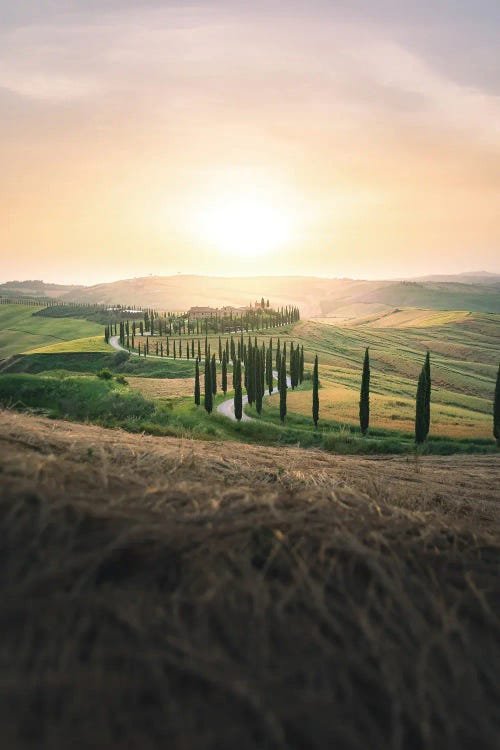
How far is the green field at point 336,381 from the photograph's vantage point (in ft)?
168

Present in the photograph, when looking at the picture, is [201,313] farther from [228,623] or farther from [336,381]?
[228,623]

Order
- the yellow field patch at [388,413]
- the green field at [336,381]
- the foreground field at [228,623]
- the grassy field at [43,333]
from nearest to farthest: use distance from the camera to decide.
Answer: the foreground field at [228,623] < the green field at [336,381] < the yellow field patch at [388,413] < the grassy field at [43,333]

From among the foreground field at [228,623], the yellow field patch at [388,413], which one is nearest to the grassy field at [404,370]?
the yellow field patch at [388,413]

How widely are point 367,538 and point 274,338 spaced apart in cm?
13128

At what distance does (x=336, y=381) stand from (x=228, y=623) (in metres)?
87.1

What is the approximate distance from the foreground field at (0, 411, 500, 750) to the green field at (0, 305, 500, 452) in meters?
11.2

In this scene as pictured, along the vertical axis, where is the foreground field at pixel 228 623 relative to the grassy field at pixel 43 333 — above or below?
above

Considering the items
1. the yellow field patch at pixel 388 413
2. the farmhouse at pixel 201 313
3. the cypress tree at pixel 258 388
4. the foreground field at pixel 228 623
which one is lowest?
the yellow field patch at pixel 388 413

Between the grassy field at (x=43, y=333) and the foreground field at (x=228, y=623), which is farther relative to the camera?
the grassy field at (x=43, y=333)

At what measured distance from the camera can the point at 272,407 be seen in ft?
216

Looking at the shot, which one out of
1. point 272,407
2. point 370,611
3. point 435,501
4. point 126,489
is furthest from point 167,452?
point 272,407

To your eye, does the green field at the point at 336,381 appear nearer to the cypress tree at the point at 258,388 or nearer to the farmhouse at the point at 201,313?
the cypress tree at the point at 258,388

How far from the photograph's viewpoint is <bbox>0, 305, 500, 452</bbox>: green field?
51.1 metres

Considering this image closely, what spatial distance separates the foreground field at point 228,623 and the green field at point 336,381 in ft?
36.7
